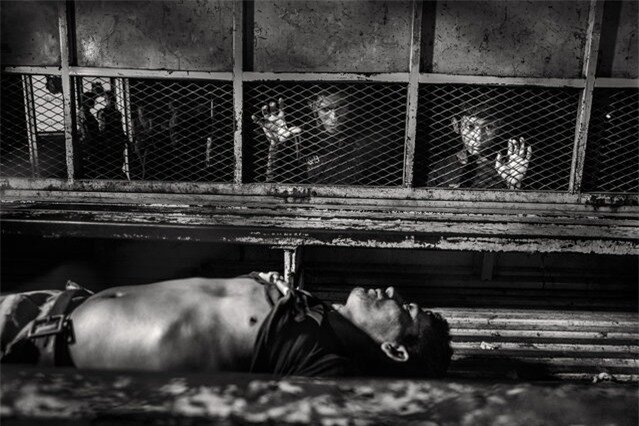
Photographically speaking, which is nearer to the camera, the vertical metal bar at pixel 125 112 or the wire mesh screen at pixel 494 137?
the wire mesh screen at pixel 494 137

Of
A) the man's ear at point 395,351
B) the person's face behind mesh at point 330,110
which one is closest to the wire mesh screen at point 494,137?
the person's face behind mesh at point 330,110

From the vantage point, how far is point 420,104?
4.33 metres

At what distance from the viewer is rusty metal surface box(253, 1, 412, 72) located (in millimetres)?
4168

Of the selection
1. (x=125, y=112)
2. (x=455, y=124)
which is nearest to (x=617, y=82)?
(x=455, y=124)

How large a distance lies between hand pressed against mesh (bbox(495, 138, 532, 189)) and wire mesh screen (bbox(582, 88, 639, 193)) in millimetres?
553

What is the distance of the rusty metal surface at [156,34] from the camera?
4211mm

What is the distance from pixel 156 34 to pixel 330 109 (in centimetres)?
163

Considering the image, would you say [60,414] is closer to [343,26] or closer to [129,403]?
[129,403]

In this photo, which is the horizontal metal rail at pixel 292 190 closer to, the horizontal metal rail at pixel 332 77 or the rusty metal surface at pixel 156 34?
the horizontal metal rail at pixel 332 77

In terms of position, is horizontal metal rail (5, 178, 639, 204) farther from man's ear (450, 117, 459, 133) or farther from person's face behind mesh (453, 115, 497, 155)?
man's ear (450, 117, 459, 133)

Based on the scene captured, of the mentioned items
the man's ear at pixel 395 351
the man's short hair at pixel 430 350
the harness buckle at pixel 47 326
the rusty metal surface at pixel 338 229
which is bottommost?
the man's short hair at pixel 430 350

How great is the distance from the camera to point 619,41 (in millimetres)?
4188

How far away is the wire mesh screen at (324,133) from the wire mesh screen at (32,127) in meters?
1.76

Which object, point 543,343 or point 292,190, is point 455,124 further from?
point 543,343
